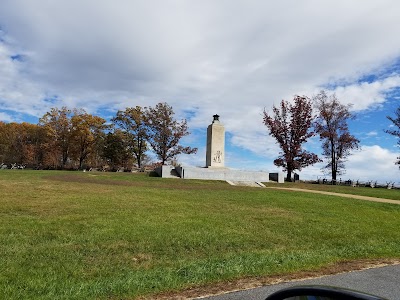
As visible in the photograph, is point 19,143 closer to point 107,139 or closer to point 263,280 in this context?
point 107,139

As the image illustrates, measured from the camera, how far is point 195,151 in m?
53.8

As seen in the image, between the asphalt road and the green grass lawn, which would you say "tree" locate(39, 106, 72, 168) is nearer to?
the green grass lawn

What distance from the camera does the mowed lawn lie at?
5391mm

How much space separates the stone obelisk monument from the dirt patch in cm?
3228

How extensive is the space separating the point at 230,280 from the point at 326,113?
4771 cm

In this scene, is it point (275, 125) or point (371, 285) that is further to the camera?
point (275, 125)

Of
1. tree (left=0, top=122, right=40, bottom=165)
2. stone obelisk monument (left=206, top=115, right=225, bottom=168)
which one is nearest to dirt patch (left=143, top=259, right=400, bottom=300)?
stone obelisk monument (left=206, top=115, right=225, bottom=168)

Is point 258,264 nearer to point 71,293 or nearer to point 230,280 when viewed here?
point 230,280

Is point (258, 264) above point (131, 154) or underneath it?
underneath

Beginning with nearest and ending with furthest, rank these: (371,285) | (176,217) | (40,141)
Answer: (371,285), (176,217), (40,141)

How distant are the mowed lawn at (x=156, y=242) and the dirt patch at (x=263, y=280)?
0.67 feet

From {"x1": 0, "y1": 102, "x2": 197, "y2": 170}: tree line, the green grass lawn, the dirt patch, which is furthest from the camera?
{"x1": 0, "y1": 102, "x2": 197, "y2": 170}: tree line

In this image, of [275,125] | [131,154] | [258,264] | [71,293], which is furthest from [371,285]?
[131,154]

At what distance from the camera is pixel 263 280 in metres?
5.49
